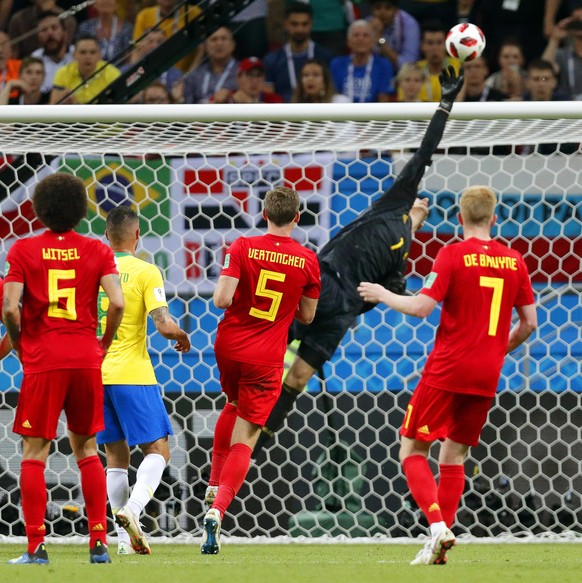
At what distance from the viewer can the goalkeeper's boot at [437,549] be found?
474 centimetres

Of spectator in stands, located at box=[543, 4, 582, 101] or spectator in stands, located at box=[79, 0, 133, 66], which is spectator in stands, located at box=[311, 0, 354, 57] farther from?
spectator in stands, located at box=[543, 4, 582, 101]

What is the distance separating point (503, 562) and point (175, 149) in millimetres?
3042

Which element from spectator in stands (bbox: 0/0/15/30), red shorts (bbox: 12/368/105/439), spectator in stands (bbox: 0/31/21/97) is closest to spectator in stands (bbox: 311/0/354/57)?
spectator in stands (bbox: 0/31/21/97)

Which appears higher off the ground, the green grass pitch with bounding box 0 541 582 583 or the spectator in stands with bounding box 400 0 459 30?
the spectator in stands with bounding box 400 0 459 30

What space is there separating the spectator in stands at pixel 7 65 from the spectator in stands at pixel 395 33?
3.11m

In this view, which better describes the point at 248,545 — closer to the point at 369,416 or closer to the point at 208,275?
the point at 369,416

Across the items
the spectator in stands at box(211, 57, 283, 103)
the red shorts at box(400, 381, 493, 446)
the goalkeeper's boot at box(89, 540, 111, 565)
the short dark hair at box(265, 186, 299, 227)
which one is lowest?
the goalkeeper's boot at box(89, 540, 111, 565)

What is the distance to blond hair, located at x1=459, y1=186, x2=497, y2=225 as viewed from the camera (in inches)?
197

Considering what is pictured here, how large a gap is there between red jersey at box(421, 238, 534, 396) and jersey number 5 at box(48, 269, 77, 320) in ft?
4.73

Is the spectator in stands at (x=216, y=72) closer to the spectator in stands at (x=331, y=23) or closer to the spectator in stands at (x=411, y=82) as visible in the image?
the spectator in stands at (x=331, y=23)

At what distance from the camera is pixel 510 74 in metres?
9.41

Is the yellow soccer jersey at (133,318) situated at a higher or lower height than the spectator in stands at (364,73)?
lower

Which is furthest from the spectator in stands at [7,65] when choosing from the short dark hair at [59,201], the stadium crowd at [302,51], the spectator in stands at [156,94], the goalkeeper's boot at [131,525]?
the short dark hair at [59,201]

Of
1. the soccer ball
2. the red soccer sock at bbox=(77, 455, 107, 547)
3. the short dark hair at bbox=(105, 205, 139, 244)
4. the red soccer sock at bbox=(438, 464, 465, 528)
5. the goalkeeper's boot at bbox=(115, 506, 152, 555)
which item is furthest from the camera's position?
the soccer ball
